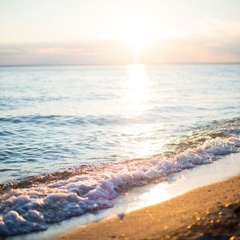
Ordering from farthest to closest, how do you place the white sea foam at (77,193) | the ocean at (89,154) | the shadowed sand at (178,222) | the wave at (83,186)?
the ocean at (89,154) < the wave at (83,186) < the white sea foam at (77,193) < the shadowed sand at (178,222)

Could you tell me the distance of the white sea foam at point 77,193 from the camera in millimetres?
7246

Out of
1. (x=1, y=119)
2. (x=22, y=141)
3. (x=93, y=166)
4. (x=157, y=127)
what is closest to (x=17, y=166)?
(x=93, y=166)

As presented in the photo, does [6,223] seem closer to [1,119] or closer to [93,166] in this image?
[93,166]

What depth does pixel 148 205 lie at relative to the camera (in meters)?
7.93

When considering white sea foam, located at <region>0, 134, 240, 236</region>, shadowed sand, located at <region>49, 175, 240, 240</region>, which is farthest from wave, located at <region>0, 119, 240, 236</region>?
shadowed sand, located at <region>49, 175, 240, 240</region>

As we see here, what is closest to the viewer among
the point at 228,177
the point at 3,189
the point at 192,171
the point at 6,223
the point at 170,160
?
the point at 6,223

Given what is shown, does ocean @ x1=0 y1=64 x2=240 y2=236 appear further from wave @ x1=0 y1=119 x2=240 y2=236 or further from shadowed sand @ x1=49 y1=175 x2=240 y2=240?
shadowed sand @ x1=49 y1=175 x2=240 y2=240

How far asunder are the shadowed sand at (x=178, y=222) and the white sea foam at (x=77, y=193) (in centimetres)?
102

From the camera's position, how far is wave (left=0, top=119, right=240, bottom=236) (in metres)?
7.38

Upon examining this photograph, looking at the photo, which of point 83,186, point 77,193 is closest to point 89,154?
point 83,186

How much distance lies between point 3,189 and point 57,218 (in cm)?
284

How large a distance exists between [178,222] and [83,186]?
347cm

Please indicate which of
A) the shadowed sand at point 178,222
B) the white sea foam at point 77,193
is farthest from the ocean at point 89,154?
the shadowed sand at point 178,222

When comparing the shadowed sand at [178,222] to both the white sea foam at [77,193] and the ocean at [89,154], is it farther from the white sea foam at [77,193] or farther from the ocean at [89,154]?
the ocean at [89,154]
